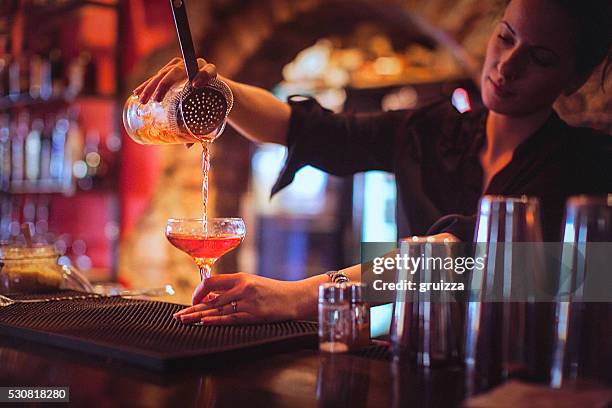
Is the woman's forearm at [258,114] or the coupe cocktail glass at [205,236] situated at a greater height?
the woman's forearm at [258,114]

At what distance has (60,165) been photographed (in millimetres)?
4363

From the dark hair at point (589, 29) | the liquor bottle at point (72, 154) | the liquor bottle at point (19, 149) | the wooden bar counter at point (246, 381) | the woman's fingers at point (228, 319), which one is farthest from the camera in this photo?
the liquor bottle at point (19, 149)

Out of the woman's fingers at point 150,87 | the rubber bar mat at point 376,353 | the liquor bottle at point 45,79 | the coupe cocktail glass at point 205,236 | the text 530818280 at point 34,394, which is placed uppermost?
the liquor bottle at point 45,79

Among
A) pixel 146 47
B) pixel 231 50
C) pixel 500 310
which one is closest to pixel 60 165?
pixel 146 47

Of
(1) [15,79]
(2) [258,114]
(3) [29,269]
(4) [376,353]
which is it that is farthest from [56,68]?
(4) [376,353]

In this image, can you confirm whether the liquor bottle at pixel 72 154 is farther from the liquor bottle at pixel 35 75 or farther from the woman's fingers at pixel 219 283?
the woman's fingers at pixel 219 283

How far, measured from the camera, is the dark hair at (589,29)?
6.00 ft

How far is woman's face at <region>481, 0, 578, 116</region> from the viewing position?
1.80 m

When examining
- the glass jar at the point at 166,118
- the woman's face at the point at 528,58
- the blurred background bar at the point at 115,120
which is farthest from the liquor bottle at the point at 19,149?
the woman's face at the point at 528,58

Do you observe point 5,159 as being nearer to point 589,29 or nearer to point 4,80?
point 4,80

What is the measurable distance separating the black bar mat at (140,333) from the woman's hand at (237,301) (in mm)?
20

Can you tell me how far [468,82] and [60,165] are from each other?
272 cm

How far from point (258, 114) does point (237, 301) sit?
2.41 feet

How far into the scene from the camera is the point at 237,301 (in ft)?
4.60
